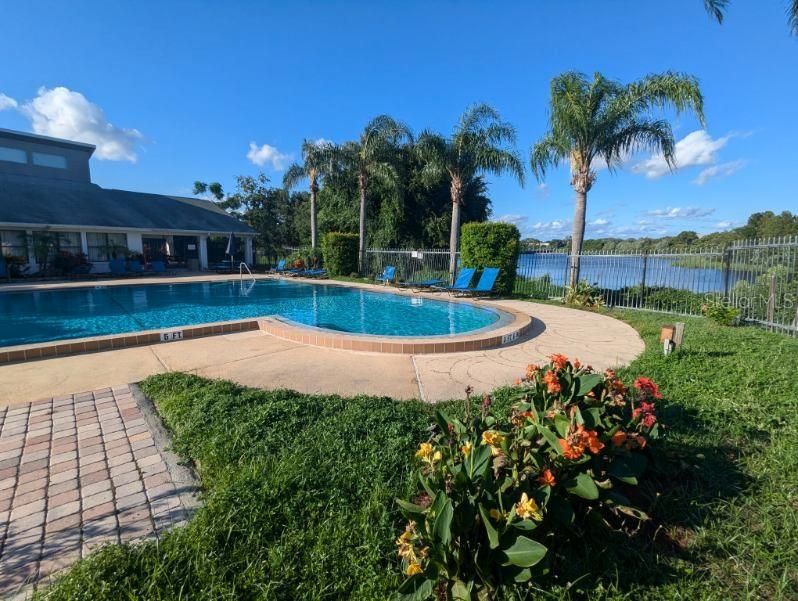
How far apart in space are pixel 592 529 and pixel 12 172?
113 ft

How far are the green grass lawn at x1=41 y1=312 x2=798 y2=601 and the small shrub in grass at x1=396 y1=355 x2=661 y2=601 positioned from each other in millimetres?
186

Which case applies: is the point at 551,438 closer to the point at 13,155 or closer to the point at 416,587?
the point at 416,587

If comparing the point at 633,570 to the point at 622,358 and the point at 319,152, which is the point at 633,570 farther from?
the point at 319,152

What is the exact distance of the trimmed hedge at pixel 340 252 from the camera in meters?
19.9

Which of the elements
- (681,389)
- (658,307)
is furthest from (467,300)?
(681,389)

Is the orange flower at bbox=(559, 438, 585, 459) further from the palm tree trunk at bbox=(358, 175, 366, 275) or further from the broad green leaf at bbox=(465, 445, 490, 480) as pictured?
the palm tree trunk at bbox=(358, 175, 366, 275)

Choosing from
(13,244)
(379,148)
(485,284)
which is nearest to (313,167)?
(379,148)

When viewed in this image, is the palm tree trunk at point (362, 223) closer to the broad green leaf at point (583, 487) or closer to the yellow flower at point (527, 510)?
the broad green leaf at point (583, 487)

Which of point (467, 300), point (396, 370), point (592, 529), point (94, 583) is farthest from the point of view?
point (467, 300)

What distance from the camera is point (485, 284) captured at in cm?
1253

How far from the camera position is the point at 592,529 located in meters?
1.97

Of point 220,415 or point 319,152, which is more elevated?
point 319,152

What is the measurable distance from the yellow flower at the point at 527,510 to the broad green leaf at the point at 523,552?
0.09m

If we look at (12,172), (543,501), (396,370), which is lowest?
(396,370)
